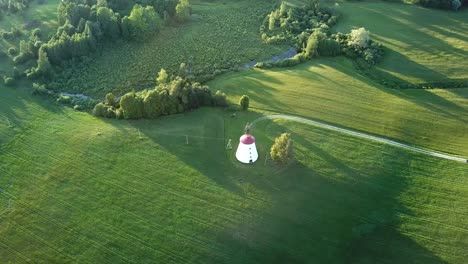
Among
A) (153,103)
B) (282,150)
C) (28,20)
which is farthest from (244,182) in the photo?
(28,20)

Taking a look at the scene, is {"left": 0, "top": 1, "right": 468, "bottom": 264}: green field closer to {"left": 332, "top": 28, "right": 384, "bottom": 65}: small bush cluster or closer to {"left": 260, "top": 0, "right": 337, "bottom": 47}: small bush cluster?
{"left": 332, "top": 28, "right": 384, "bottom": 65}: small bush cluster

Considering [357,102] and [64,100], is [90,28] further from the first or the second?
[357,102]

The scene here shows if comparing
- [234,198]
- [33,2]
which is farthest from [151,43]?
[234,198]

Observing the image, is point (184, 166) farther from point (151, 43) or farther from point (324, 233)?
point (151, 43)

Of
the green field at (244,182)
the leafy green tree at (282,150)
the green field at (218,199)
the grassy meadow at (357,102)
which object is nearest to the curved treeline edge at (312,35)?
the grassy meadow at (357,102)

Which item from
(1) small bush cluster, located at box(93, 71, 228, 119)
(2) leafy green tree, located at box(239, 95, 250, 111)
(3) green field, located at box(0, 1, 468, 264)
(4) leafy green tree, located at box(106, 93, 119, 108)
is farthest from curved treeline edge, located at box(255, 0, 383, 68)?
(4) leafy green tree, located at box(106, 93, 119, 108)

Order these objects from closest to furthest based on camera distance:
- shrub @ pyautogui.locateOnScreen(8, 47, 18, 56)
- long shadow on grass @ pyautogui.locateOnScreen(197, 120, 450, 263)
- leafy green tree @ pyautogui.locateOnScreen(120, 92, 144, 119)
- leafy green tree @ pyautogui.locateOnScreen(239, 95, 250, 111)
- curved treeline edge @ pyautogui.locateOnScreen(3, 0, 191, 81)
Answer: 1. long shadow on grass @ pyautogui.locateOnScreen(197, 120, 450, 263)
2. leafy green tree @ pyautogui.locateOnScreen(120, 92, 144, 119)
3. leafy green tree @ pyautogui.locateOnScreen(239, 95, 250, 111)
4. curved treeline edge @ pyautogui.locateOnScreen(3, 0, 191, 81)
5. shrub @ pyautogui.locateOnScreen(8, 47, 18, 56)
